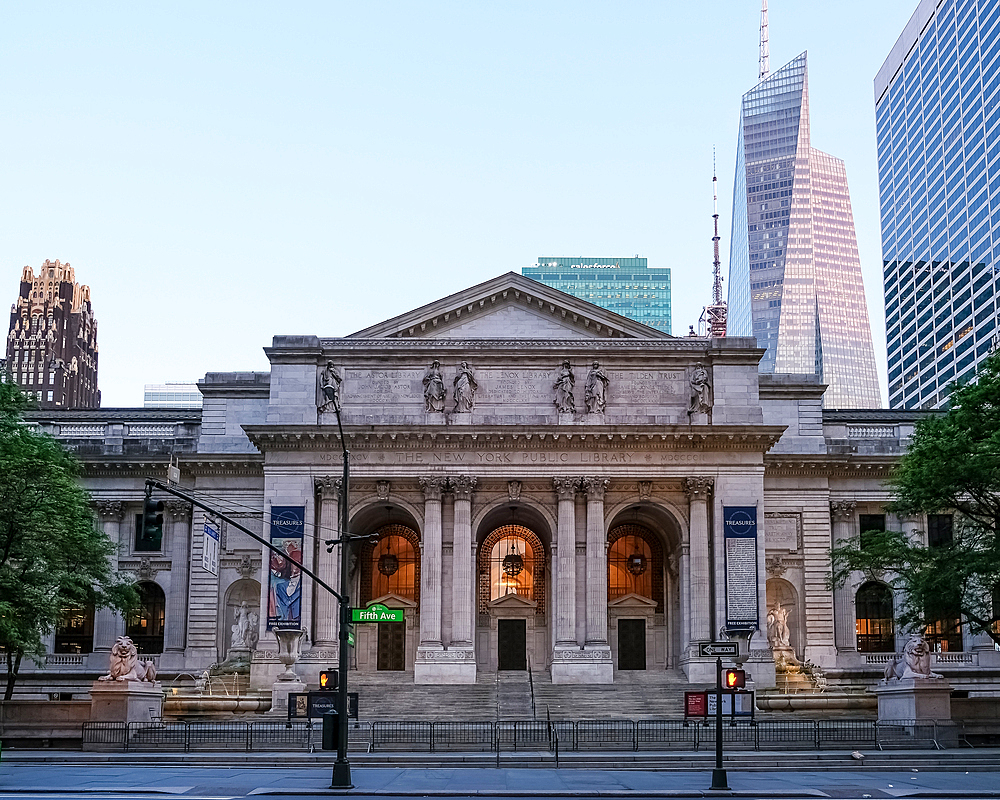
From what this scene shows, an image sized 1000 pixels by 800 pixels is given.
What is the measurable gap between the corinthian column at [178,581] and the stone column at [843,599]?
36564 millimetres

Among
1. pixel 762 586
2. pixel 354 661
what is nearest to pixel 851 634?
pixel 762 586

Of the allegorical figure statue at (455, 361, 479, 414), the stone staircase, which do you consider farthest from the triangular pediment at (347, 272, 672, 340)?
the stone staircase

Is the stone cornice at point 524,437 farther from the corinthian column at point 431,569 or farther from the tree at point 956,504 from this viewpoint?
the tree at point 956,504

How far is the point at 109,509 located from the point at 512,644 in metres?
24.7

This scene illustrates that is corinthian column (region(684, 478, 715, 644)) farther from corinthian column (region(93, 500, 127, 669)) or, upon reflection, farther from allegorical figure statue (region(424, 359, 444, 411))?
corinthian column (region(93, 500, 127, 669))

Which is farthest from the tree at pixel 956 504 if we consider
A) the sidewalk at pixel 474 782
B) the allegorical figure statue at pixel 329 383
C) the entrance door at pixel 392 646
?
the allegorical figure statue at pixel 329 383

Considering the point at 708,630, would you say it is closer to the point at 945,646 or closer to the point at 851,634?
the point at 851,634

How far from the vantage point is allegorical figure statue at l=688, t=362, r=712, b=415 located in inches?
2458

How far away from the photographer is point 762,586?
197ft

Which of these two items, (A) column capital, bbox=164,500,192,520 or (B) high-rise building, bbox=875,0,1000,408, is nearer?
(A) column capital, bbox=164,500,192,520

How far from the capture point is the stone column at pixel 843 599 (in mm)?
68125

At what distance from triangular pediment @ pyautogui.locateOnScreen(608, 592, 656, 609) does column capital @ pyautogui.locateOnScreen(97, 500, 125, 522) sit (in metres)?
28.9

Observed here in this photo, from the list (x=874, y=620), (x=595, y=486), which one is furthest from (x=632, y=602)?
(x=874, y=620)

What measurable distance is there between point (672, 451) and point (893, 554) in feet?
42.9
